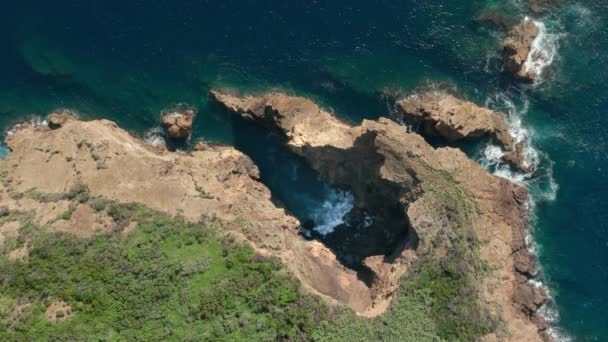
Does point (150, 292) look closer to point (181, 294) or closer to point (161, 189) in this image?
point (181, 294)

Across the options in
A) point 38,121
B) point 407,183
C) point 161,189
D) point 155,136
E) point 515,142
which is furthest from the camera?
point 38,121

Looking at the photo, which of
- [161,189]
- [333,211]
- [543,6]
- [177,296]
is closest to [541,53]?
[543,6]

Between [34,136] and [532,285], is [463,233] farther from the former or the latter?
[34,136]

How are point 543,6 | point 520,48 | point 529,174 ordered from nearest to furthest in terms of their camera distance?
point 520,48
point 529,174
point 543,6

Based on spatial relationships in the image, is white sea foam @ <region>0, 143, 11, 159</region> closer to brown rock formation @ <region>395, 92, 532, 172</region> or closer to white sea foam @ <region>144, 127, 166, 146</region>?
white sea foam @ <region>144, 127, 166, 146</region>

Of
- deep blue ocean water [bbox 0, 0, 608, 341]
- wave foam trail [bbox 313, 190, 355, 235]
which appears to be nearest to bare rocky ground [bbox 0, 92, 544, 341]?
wave foam trail [bbox 313, 190, 355, 235]

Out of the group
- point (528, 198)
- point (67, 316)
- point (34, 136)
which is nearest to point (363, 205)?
point (528, 198)

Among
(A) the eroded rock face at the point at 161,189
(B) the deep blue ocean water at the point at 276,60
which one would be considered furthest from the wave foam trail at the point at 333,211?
(A) the eroded rock face at the point at 161,189
